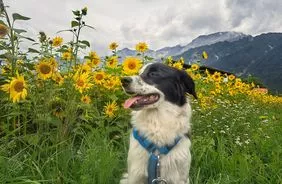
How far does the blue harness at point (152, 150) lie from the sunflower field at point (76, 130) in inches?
17.9

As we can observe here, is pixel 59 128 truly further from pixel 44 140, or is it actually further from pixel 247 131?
pixel 247 131

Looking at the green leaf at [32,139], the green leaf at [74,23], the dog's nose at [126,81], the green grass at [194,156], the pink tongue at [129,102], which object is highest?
the green leaf at [74,23]

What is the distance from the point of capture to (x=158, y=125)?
→ 10.3 ft

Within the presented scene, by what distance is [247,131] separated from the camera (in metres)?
5.01

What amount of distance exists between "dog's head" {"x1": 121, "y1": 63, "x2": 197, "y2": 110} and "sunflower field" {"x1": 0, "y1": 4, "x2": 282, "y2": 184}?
Result: 0.49 meters

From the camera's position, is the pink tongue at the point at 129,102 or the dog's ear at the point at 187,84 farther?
the dog's ear at the point at 187,84

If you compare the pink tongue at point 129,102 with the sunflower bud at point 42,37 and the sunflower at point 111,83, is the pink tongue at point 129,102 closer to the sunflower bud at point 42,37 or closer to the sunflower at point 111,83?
the sunflower bud at point 42,37

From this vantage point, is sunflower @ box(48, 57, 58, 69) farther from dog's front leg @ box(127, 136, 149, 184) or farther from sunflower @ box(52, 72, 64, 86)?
dog's front leg @ box(127, 136, 149, 184)

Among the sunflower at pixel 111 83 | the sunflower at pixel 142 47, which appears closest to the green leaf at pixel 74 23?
the sunflower at pixel 111 83

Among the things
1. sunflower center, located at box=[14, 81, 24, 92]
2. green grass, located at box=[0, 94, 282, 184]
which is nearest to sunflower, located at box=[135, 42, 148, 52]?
green grass, located at box=[0, 94, 282, 184]

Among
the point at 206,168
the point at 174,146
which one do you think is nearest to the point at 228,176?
the point at 206,168

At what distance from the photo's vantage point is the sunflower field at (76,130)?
3084 millimetres

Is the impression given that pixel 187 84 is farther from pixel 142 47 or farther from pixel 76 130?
pixel 142 47

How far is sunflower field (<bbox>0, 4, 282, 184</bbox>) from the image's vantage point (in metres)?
3.08
